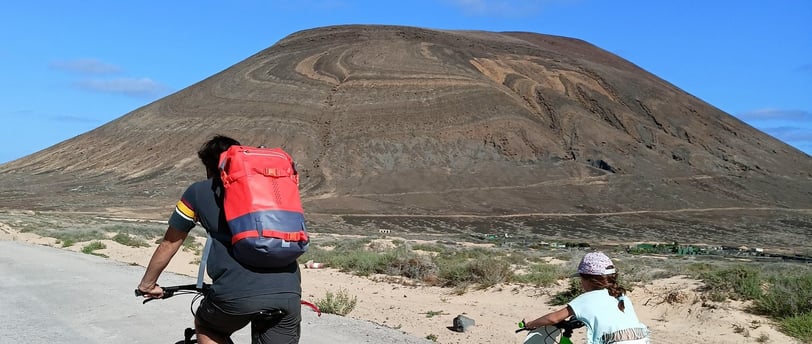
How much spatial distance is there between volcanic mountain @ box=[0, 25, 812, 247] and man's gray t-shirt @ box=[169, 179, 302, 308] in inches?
2083

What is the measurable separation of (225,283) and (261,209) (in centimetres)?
39

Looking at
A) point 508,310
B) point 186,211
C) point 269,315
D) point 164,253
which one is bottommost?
point 508,310

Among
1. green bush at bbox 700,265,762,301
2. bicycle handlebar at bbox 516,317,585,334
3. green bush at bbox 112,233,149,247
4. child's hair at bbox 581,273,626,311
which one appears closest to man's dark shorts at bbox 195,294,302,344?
bicycle handlebar at bbox 516,317,585,334

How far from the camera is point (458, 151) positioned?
8162 centimetres

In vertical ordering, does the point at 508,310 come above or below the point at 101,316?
below

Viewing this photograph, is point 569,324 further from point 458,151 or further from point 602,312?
point 458,151

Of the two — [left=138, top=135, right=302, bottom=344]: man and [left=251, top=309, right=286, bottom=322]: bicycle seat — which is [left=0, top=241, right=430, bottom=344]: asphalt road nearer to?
[left=138, top=135, right=302, bottom=344]: man

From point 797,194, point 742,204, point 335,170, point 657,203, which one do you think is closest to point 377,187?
point 335,170

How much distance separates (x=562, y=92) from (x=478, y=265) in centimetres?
8426

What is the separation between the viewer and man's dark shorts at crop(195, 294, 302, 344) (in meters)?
3.66

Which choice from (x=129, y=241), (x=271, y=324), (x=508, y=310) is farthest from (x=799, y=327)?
(x=129, y=241)

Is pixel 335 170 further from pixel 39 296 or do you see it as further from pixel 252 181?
pixel 252 181

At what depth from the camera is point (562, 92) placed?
311 feet

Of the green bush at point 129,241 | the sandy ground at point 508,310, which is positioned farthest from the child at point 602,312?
the green bush at point 129,241
